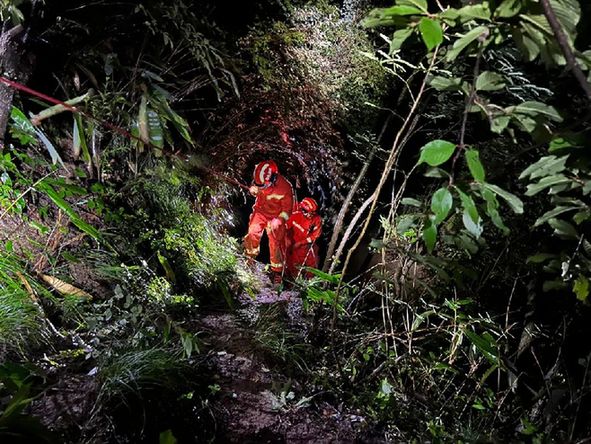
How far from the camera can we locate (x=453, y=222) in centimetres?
261

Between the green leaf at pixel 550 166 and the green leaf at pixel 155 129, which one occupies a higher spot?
the green leaf at pixel 550 166

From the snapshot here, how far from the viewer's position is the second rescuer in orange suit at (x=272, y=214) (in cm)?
449

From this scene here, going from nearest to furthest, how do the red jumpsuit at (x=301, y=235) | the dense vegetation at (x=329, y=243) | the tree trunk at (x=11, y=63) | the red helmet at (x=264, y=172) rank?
the dense vegetation at (x=329, y=243), the tree trunk at (x=11, y=63), the red helmet at (x=264, y=172), the red jumpsuit at (x=301, y=235)

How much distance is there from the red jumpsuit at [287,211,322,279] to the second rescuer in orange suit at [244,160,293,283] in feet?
0.45

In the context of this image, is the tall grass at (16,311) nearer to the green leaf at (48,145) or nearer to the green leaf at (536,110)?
the green leaf at (48,145)

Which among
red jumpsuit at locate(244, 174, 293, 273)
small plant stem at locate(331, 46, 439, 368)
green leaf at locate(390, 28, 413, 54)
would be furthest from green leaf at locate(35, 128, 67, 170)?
green leaf at locate(390, 28, 413, 54)

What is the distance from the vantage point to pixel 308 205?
4.74 m

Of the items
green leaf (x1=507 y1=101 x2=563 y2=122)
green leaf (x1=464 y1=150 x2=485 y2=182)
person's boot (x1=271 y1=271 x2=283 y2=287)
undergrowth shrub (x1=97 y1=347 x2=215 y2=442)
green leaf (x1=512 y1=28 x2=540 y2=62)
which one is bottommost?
person's boot (x1=271 y1=271 x2=283 y2=287)

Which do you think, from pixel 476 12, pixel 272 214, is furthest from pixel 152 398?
pixel 272 214

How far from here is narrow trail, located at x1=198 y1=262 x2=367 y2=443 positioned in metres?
2.22

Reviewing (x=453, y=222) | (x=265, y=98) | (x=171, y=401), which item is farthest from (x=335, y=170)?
(x=171, y=401)

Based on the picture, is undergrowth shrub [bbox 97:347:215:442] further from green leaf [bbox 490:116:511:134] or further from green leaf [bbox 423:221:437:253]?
green leaf [bbox 490:116:511:134]

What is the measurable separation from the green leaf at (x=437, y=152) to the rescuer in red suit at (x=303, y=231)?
3.71 m

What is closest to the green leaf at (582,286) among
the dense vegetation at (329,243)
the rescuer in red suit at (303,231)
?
the dense vegetation at (329,243)
